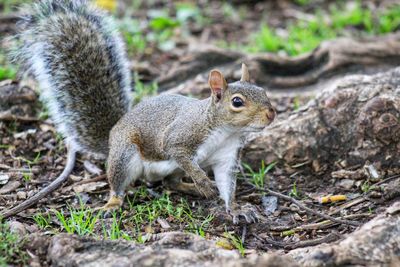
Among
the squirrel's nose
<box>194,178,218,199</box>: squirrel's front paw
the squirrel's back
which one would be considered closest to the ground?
<box>194,178,218,199</box>: squirrel's front paw

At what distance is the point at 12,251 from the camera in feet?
8.27

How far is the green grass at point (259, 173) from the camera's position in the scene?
3.63 metres

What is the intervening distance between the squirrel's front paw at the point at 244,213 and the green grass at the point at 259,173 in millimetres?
367

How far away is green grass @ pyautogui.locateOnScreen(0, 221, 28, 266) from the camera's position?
248cm

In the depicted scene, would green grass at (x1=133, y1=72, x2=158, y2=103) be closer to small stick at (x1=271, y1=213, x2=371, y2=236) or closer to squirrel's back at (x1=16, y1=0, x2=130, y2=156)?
squirrel's back at (x1=16, y1=0, x2=130, y2=156)

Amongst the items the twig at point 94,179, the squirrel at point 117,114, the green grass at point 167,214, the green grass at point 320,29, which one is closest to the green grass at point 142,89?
the squirrel at point 117,114

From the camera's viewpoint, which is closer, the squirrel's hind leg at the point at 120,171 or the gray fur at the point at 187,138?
the gray fur at the point at 187,138

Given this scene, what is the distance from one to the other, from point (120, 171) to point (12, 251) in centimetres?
95

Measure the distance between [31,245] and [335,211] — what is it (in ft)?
5.21

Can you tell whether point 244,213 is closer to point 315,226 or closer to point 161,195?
point 315,226

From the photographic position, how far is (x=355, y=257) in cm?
230

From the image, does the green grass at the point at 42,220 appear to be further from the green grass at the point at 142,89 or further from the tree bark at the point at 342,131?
the green grass at the point at 142,89

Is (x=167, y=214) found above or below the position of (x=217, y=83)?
below

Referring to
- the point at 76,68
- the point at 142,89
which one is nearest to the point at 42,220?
the point at 76,68
